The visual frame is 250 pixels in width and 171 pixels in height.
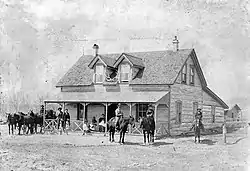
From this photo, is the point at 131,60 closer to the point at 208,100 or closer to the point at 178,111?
the point at 178,111

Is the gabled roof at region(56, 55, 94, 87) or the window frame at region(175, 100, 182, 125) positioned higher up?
the gabled roof at region(56, 55, 94, 87)

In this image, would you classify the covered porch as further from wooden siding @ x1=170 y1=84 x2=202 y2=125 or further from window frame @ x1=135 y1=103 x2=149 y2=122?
wooden siding @ x1=170 y1=84 x2=202 y2=125

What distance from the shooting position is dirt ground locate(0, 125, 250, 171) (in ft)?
42.7

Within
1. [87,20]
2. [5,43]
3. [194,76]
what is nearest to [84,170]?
[87,20]

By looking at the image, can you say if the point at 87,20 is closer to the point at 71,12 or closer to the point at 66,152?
the point at 71,12

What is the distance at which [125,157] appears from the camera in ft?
50.1

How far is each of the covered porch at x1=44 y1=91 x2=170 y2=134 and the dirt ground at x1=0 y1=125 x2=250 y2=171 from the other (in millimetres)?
4856

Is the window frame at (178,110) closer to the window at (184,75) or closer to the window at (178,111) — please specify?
the window at (178,111)

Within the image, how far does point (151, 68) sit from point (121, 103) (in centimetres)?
399

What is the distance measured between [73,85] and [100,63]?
308 centimetres

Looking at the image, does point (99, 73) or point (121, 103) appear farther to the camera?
point (99, 73)

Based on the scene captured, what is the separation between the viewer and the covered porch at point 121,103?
81.7ft

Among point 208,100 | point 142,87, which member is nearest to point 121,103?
point 142,87

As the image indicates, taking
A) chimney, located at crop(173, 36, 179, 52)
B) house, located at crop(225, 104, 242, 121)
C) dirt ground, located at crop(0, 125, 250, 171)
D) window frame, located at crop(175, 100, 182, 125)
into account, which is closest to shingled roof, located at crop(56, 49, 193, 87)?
chimney, located at crop(173, 36, 179, 52)
